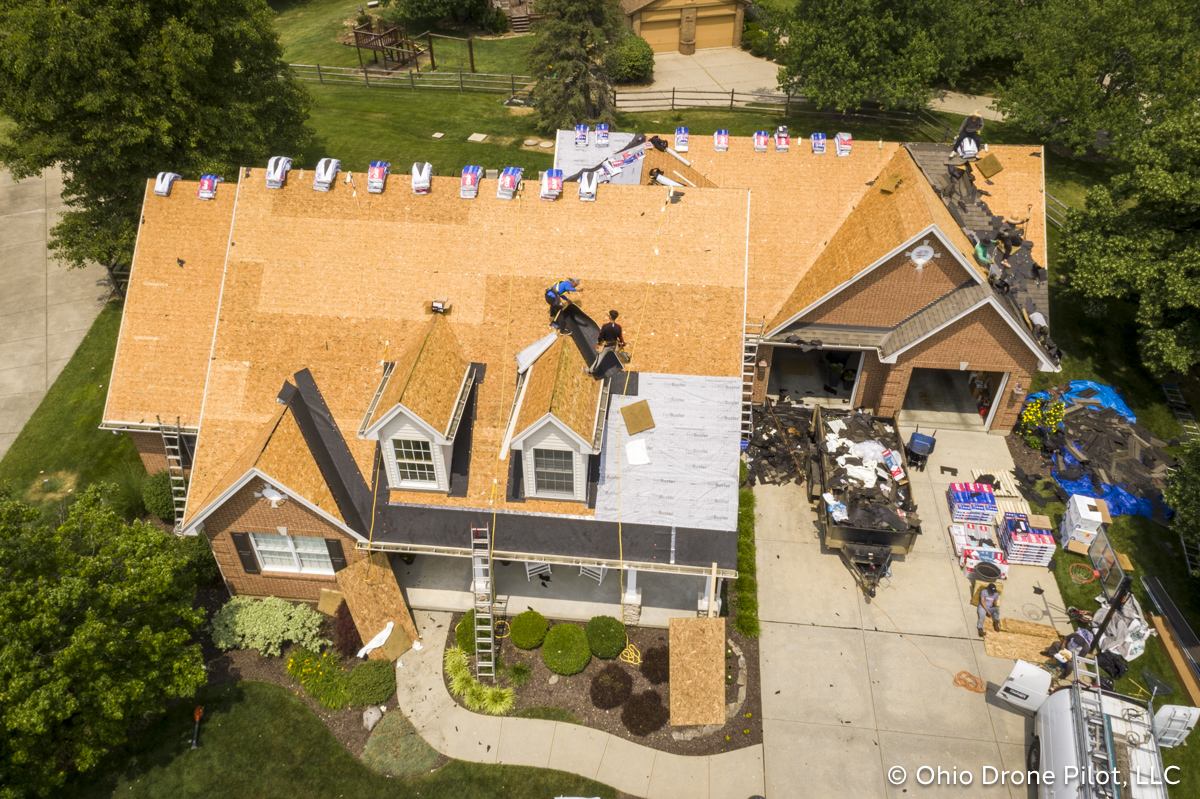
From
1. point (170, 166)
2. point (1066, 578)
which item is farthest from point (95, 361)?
point (1066, 578)

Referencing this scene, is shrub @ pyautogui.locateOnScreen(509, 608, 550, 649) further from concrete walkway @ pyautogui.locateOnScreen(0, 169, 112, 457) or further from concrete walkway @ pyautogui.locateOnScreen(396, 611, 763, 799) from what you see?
concrete walkway @ pyautogui.locateOnScreen(0, 169, 112, 457)

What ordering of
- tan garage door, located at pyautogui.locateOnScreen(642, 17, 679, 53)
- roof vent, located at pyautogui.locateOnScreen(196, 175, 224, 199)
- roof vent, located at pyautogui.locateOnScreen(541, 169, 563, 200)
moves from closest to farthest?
roof vent, located at pyautogui.locateOnScreen(541, 169, 563, 200) → roof vent, located at pyautogui.locateOnScreen(196, 175, 224, 199) → tan garage door, located at pyautogui.locateOnScreen(642, 17, 679, 53)

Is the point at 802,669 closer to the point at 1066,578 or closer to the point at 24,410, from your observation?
the point at 1066,578

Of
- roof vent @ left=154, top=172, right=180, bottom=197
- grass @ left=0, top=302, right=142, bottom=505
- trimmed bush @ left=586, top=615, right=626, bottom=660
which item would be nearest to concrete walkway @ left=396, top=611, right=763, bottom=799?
trimmed bush @ left=586, top=615, right=626, bottom=660

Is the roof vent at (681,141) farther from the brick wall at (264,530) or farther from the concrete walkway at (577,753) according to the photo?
the concrete walkway at (577,753)

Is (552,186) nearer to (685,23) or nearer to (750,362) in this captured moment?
(750,362)

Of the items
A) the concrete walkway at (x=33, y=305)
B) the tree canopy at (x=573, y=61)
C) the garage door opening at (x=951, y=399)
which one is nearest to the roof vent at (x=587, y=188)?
the garage door opening at (x=951, y=399)

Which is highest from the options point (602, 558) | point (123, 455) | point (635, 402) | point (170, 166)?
point (170, 166)
